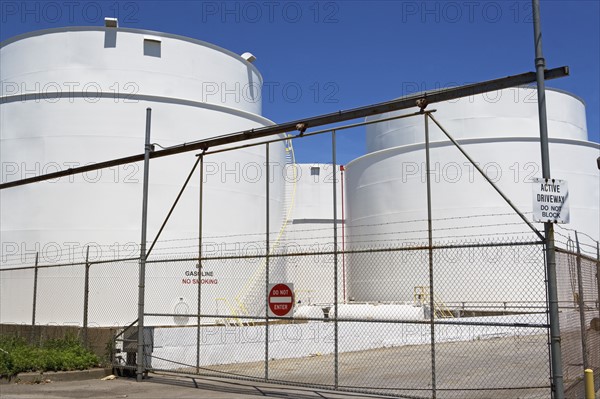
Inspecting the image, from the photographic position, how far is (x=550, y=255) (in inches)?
350

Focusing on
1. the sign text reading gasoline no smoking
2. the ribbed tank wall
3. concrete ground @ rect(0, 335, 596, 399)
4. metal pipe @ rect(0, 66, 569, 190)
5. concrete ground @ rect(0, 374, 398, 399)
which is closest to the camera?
the sign text reading gasoline no smoking

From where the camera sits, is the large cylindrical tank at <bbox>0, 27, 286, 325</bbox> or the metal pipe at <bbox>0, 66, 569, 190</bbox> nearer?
the metal pipe at <bbox>0, 66, 569, 190</bbox>

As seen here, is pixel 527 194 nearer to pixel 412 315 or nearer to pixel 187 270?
pixel 412 315

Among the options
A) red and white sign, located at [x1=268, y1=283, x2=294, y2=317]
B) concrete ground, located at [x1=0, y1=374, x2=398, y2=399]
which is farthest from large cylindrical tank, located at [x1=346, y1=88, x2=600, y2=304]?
concrete ground, located at [x1=0, y1=374, x2=398, y2=399]

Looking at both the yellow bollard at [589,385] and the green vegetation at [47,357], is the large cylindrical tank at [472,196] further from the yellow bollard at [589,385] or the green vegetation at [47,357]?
the yellow bollard at [589,385]

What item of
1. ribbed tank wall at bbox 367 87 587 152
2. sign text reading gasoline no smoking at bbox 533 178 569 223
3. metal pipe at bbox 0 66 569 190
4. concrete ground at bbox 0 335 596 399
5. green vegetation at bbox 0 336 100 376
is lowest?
concrete ground at bbox 0 335 596 399

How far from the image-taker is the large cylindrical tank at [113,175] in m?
19.7

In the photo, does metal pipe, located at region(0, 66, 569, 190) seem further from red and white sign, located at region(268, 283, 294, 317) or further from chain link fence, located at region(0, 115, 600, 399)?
red and white sign, located at region(268, 283, 294, 317)

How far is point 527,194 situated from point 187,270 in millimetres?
15737

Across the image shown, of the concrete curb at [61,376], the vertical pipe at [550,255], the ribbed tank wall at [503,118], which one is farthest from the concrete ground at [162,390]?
the ribbed tank wall at [503,118]

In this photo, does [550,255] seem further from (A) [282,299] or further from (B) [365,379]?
(B) [365,379]

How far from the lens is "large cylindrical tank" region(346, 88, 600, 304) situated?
A: 27672 millimetres

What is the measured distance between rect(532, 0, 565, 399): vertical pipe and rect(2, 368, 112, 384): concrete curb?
9570 millimetres

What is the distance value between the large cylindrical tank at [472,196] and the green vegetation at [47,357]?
1641 cm
